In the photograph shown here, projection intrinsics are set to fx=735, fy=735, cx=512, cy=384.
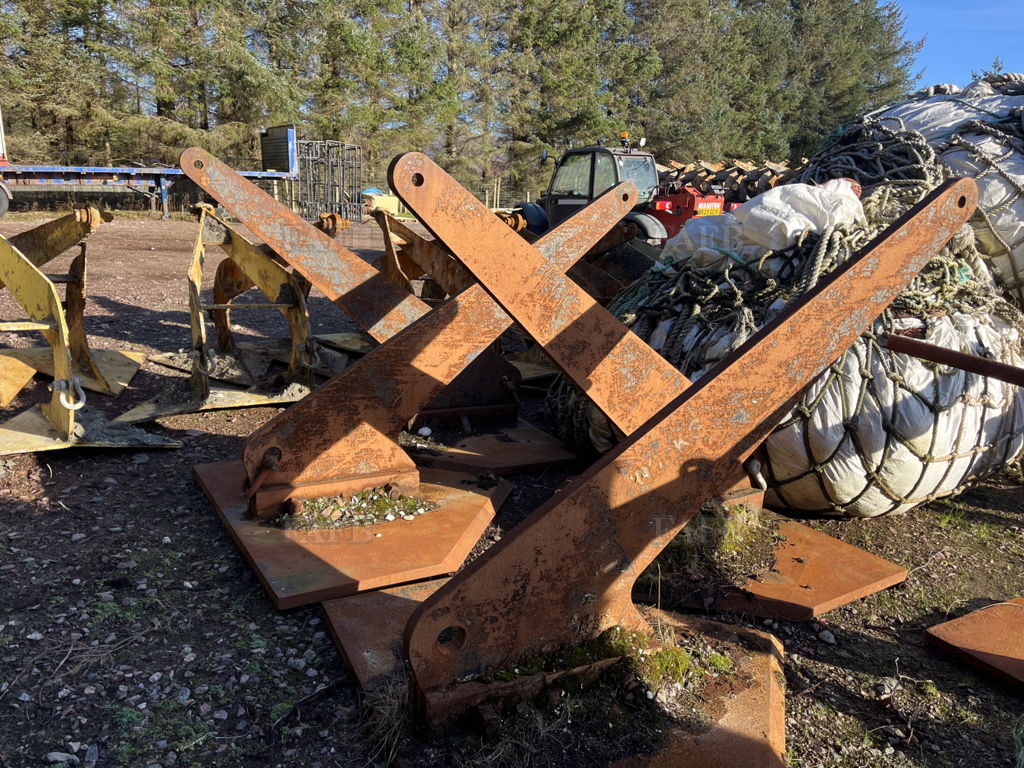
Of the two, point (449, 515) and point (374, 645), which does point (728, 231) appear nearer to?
point (449, 515)

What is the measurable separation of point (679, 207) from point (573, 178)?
1.57m

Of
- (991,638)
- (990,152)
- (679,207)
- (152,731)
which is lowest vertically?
(152,731)

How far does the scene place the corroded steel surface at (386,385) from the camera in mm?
2932

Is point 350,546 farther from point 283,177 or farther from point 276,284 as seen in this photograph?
point 283,177

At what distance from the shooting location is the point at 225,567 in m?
2.77

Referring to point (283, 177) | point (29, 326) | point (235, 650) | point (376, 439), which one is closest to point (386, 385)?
point (376, 439)

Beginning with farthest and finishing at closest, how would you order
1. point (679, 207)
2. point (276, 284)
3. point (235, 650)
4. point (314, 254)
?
point (679, 207) < point (276, 284) < point (314, 254) < point (235, 650)

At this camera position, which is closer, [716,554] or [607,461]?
[607,461]

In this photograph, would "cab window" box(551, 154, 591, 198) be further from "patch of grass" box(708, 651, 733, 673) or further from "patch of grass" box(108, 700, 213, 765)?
"patch of grass" box(108, 700, 213, 765)

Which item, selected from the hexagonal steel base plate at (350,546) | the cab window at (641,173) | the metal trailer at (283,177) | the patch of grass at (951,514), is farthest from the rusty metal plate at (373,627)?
the metal trailer at (283,177)

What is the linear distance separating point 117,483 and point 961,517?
4034mm

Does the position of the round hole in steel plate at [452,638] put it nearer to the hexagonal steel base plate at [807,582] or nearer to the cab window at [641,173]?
the hexagonal steel base plate at [807,582]

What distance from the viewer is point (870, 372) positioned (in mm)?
3143

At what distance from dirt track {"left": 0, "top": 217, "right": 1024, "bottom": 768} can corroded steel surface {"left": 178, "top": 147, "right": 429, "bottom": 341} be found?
115 centimetres
